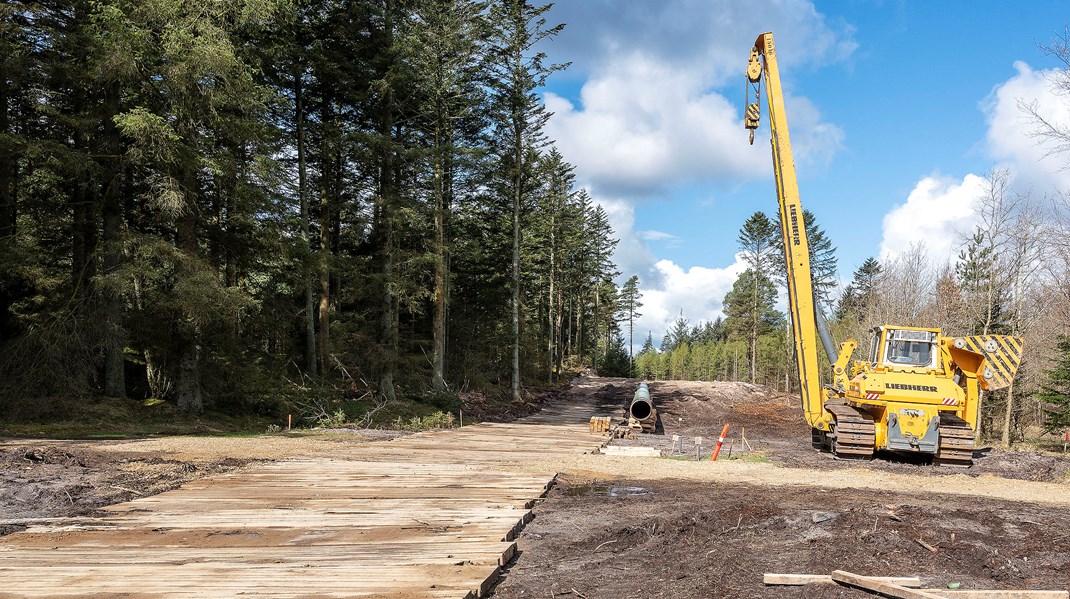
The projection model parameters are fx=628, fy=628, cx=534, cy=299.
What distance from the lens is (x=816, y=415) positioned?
16312 mm

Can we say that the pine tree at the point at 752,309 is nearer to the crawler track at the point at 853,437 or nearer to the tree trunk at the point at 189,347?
the crawler track at the point at 853,437

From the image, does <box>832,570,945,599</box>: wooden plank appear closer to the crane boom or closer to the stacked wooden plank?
the stacked wooden plank

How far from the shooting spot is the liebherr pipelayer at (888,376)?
13836 mm

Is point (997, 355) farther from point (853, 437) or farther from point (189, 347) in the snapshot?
point (189, 347)

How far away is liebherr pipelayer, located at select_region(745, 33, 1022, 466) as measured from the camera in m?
13.8

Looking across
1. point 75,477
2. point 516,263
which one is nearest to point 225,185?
point 75,477

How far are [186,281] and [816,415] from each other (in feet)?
53.8

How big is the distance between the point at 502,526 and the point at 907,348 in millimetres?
11927

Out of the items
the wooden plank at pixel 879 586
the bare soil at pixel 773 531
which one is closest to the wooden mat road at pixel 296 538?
the bare soil at pixel 773 531

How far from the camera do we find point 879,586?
5047mm

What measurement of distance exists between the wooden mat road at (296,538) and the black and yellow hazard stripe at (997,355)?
1006 cm

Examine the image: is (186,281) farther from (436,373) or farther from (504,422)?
(504,422)

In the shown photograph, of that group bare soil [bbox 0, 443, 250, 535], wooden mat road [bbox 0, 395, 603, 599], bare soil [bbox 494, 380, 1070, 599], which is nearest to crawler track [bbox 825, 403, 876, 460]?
bare soil [bbox 494, 380, 1070, 599]

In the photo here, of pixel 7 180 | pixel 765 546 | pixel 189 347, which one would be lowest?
pixel 765 546
